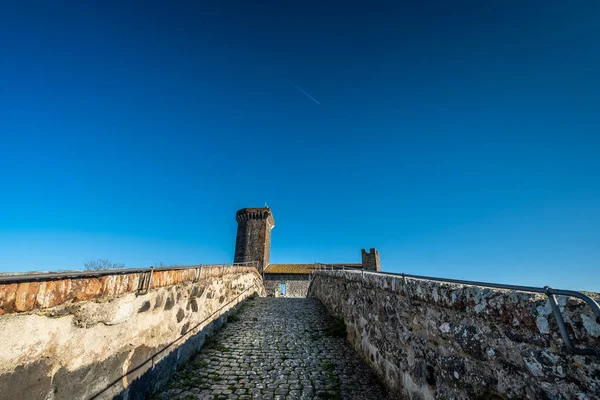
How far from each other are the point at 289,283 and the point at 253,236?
7971mm

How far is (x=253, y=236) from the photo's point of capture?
35094 mm

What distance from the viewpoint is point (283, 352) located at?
546cm

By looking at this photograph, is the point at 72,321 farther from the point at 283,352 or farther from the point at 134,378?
the point at 283,352

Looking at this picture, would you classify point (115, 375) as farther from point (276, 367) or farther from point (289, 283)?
point (289, 283)

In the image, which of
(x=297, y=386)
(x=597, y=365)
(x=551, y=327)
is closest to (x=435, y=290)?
(x=551, y=327)

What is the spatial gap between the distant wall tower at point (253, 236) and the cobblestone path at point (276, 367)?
89.7ft

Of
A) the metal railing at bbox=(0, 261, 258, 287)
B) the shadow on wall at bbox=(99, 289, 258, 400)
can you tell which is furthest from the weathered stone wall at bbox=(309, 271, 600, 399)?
the metal railing at bbox=(0, 261, 258, 287)

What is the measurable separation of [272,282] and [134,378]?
2972cm

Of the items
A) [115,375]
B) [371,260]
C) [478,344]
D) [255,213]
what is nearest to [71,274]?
[115,375]

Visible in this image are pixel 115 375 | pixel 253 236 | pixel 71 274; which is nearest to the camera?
pixel 71 274

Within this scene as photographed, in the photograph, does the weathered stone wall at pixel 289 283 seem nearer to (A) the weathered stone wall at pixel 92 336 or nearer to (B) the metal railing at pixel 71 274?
(A) the weathered stone wall at pixel 92 336

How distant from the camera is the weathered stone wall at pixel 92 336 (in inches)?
78.5

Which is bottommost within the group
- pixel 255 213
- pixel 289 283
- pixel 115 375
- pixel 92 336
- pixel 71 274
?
pixel 115 375

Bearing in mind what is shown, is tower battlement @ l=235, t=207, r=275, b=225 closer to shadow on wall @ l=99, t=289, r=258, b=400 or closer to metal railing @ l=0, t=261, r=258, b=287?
shadow on wall @ l=99, t=289, r=258, b=400
